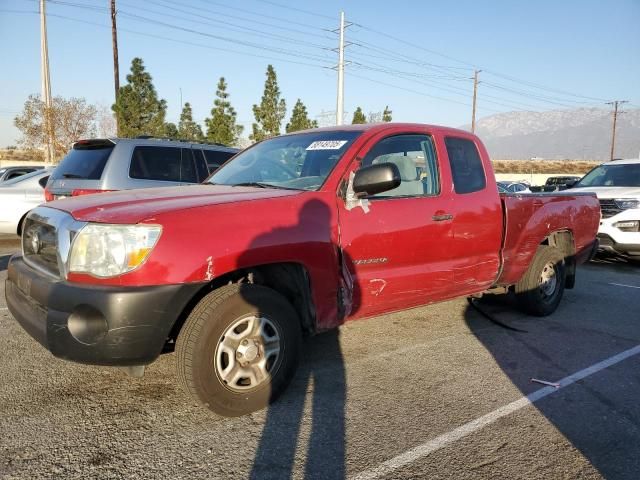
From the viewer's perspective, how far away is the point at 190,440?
9.17ft

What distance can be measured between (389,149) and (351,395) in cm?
192

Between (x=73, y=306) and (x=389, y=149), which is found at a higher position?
(x=389, y=149)

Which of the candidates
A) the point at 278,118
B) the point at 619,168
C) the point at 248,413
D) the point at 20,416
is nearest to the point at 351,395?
the point at 248,413

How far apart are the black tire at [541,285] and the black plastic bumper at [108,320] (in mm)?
3768

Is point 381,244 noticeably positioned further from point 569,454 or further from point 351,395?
point 569,454

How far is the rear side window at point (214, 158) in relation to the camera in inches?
306

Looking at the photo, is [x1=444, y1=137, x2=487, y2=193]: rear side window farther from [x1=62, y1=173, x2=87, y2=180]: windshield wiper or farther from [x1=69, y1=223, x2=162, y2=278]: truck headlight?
[x1=62, y1=173, x2=87, y2=180]: windshield wiper

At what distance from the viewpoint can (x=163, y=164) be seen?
7.26 meters

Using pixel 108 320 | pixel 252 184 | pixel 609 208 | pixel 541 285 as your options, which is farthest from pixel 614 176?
pixel 108 320

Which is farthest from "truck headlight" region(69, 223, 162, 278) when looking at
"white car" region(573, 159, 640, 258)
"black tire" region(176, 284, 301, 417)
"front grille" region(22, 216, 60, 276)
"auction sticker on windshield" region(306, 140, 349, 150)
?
"white car" region(573, 159, 640, 258)

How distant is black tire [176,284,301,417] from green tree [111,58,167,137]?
24348mm

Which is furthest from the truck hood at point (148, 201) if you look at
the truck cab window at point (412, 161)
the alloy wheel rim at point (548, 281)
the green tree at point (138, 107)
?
the green tree at point (138, 107)

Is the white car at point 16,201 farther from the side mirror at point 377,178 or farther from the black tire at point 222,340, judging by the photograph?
the side mirror at point 377,178

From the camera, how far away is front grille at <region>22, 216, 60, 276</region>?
3.02 m
